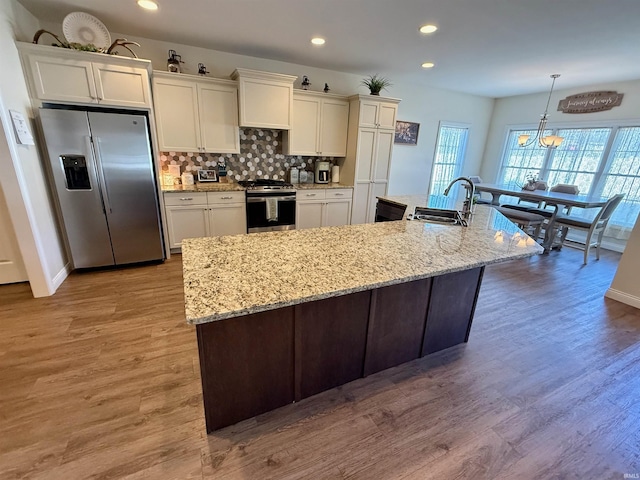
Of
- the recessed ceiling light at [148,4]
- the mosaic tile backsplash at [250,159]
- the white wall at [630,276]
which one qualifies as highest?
the recessed ceiling light at [148,4]

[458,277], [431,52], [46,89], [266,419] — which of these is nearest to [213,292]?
[266,419]

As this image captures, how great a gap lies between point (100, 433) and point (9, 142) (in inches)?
93.6

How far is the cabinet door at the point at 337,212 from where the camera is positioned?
4.27m

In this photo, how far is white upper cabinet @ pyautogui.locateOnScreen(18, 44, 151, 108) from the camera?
257cm

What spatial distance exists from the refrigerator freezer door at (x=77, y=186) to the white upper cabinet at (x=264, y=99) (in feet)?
5.44

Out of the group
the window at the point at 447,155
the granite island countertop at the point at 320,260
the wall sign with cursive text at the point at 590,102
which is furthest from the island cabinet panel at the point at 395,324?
the wall sign with cursive text at the point at 590,102

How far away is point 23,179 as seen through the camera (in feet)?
7.82

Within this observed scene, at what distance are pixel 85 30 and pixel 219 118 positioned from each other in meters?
1.39

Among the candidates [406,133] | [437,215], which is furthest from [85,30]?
[406,133]

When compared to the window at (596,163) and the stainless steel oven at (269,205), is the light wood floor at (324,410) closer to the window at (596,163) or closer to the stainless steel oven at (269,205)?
Result: the stainless steel oven at (269,205)

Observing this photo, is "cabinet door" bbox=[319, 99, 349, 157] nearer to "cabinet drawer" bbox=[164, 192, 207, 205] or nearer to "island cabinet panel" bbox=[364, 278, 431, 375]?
"cabinet drawer" bbox=[164, 192, 207, 205]

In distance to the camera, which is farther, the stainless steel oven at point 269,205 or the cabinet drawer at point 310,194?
the cabinet drawer at point 310,194

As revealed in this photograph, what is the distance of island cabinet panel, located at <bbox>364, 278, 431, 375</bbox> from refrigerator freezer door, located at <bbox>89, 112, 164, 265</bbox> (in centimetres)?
280

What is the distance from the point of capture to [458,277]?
1.90m
